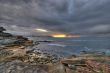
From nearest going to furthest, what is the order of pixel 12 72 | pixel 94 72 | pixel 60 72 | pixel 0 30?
1. pixel 12 72
2. pixel 60 72
3. pixel 94 72
4. pixel 0 30

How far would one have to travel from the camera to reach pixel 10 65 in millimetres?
5547

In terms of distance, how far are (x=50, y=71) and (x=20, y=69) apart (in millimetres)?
1423

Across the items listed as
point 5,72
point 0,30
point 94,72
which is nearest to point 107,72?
point 94,72

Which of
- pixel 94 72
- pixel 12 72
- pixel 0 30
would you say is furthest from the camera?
pixel 0 30

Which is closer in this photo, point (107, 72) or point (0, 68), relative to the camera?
point (0, 68)

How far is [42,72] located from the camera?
16.6 ft

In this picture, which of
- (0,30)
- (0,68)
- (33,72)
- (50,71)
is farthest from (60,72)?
(0,30)

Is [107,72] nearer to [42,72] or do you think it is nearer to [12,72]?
[42,72]

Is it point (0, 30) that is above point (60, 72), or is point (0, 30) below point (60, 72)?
above

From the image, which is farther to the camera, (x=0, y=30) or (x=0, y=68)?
(x=0, y=30)

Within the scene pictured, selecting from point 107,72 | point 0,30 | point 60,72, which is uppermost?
point 0,30

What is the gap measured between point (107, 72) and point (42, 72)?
7.19m

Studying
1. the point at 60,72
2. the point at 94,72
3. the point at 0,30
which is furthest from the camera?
the point at 0,30

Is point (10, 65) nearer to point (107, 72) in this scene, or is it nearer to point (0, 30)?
point (107, 72)
